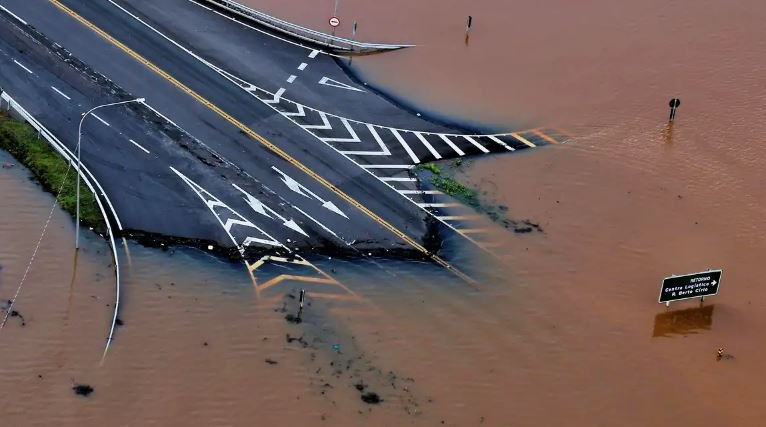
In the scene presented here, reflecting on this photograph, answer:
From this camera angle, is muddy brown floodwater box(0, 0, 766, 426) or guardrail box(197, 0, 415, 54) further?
guardrail box(197, 0, 415, 54)

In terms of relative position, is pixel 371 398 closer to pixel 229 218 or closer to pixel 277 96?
pixel 229 218

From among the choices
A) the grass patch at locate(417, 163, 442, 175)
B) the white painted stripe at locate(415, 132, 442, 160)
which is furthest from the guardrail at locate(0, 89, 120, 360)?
the white painted stripe at locate(415, 132, 442, 160)

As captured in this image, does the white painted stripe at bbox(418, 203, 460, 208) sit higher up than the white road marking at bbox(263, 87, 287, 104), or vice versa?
the white road marking at bbox(263, 87, 287, 104)

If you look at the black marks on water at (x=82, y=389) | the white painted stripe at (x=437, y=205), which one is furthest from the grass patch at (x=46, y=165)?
the white painted stripe at (x=437, y=205)

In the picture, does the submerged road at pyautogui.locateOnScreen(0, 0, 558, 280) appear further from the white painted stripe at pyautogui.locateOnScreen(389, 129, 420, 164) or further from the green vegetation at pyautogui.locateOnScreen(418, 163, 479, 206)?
the green vegetation at pyautogui.locateOnScreen(418, 163, 479, 206)

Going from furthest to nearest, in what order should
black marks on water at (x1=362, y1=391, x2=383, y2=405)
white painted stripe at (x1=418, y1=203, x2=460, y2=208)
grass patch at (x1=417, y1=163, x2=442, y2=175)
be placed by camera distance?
grass patch at (x1=417, y1=163, x2=442, y2=175)
white painted stripe at (x1=418, y1=203, x2=460, y2=208)
black marks on water at (x1=362, y1=391, x2=383, y2=405)

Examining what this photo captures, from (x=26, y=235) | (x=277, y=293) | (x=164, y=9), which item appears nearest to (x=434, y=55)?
(x=164, y=9)
